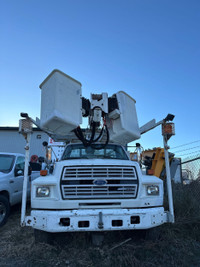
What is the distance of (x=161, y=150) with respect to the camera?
256 inches

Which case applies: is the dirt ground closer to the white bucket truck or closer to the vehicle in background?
the white bucket truck

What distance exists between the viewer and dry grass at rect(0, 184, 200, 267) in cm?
285

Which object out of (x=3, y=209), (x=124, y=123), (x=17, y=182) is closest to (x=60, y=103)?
(x=124, y=123)

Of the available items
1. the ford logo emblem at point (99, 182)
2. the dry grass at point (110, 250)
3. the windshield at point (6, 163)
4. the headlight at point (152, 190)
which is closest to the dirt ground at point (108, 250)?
the dry grass at point (110, 250)

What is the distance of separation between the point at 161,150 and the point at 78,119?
3.88 metres

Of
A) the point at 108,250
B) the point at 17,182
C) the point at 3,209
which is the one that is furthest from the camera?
the point at 17,182

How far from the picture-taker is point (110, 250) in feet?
10.1

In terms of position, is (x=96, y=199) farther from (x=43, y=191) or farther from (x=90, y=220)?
(x=43, y=191)

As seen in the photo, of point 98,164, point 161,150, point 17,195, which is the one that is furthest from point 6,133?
point 98,164

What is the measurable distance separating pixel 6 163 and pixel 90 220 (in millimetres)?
3776

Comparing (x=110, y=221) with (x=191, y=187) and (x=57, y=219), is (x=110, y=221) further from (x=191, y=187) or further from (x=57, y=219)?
(x=191, y=187)

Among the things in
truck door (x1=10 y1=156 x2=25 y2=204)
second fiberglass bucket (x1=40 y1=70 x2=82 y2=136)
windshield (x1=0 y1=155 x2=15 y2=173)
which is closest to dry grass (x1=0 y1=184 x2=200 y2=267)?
truck door (x1=10 y1=156 x2=25 y2=204)

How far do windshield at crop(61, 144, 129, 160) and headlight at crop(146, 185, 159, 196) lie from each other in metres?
1.18

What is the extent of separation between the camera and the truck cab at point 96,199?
9.28 feet
